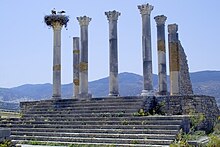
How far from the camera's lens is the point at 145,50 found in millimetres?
24625

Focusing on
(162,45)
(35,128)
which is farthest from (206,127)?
(35,128)

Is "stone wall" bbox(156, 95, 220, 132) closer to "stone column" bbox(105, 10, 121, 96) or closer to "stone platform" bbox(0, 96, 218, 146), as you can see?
"stone platform" bbox(0, 96, 218, 146)

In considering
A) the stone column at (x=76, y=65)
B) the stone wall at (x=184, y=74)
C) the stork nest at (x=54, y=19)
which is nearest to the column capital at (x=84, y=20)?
the stork nest at (x=54, y=19)

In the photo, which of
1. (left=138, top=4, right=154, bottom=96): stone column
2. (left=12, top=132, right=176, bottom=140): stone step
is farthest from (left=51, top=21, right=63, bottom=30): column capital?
(left=12, top=132, right=176, bottom=140): stone step

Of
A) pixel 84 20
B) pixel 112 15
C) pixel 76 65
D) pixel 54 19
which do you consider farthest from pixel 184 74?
pixel 54 19

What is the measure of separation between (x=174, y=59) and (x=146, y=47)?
2.03 meters

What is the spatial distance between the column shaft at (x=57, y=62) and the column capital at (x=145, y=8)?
6.98m

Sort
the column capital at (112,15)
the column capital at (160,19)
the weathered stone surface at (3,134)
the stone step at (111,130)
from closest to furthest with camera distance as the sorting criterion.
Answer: the weathered stone surface at (3,134) → the stone step at (111,130) → the column capital at (160,19) → the column capital at (112,15)

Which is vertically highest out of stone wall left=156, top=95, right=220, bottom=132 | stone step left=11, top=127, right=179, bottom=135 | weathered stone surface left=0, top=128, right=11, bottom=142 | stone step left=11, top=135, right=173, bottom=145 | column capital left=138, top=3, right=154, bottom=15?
column capital left=138, top=3, right=154, bottom=15

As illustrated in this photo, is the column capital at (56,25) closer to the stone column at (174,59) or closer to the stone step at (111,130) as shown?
the stone column at (174,59)

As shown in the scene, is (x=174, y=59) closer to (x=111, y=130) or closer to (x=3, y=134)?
(x=111, y=130)

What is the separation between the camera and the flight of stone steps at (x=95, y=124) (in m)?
15.9

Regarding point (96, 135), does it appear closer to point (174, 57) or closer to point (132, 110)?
point (132, 110)

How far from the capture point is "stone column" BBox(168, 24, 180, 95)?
2384 centimetres
